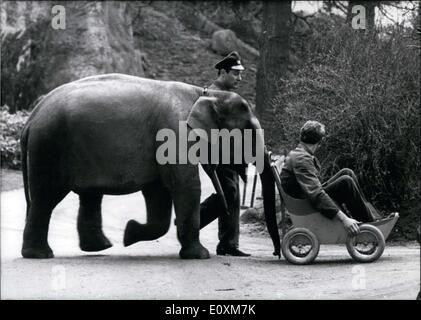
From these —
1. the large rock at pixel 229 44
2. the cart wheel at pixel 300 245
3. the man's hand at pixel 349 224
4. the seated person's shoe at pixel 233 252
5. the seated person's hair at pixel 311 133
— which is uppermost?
the large rock at pixel 229 44

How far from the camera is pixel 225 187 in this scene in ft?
38.6

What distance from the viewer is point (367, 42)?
15.3 meters

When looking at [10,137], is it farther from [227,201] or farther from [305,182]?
[305,182]

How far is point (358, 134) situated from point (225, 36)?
18.1 metres

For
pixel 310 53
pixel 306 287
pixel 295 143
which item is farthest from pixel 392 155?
pixel 306 287

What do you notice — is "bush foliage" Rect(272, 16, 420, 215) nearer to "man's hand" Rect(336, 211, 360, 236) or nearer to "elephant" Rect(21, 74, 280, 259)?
"elephant" Rect(21, 74, 280, 259)

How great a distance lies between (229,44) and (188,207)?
2063 centimetres

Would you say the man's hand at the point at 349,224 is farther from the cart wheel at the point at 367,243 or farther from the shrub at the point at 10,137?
the shrub at the point at 10,137

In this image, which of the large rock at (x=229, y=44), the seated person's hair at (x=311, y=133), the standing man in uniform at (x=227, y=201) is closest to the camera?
the seated person's hair at (x=311, y=133)

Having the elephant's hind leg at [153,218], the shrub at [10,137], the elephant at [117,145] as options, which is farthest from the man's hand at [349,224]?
the shrub at [10,137]

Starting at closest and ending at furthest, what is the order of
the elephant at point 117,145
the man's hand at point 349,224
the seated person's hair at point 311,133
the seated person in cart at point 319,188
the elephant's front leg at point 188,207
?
the man's hand at point 349,224 → the seated person in cart at point 319,188 → the seated person's hair at point 311,133 → the elephant's front leg at point 188,207 → the elephant at point 117,145

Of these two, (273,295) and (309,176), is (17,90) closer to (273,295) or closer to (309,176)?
(309,176)

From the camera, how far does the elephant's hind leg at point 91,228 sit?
12.0 meters

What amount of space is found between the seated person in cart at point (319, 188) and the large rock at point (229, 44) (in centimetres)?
2021
